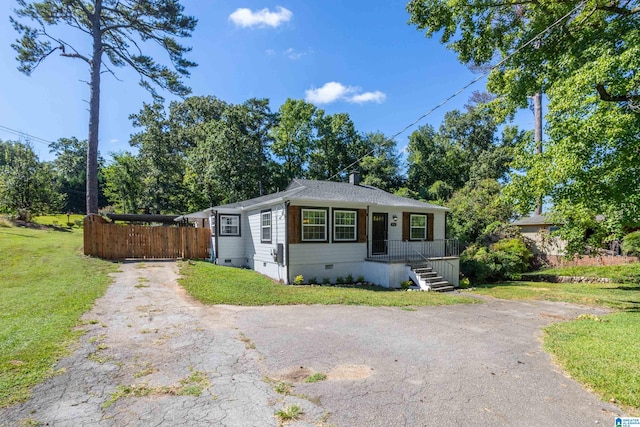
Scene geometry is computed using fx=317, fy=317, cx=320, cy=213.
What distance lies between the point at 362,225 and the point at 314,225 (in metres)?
2.13

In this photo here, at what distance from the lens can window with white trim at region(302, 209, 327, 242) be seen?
11836 mm

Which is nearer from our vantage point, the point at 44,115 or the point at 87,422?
the point at 87,422

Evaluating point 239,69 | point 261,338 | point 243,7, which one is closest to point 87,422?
point 261,338

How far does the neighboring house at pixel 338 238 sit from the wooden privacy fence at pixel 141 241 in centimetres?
120

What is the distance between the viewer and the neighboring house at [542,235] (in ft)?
58.4

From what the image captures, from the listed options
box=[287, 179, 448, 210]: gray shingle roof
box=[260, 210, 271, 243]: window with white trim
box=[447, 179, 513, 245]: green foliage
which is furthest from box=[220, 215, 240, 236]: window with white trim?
box=[447, 179, 513, 245]: green foliage

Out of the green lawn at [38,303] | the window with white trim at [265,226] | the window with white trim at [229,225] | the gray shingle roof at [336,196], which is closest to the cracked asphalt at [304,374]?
the green lawn at [38,303]

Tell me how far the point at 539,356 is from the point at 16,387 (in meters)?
6.85

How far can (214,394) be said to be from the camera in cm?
349

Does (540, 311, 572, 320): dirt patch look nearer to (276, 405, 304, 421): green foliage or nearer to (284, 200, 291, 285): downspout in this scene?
(276, 405, 304, 421): green foliage

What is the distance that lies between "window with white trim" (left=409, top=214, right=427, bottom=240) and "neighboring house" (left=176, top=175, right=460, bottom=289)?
0.04 meters

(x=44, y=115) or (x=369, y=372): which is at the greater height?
(x=44, y=115)

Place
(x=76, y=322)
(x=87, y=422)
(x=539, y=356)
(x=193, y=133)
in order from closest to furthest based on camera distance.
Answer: (x=87, y=422)
(x=539, y=356)
(x=76, y=322)
(x=193, y=133)

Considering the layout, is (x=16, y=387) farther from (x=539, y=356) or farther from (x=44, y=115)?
(x=44, y=115)
